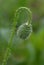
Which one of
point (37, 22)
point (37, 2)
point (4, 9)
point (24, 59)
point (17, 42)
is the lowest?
point (24, 59)

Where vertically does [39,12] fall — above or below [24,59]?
above

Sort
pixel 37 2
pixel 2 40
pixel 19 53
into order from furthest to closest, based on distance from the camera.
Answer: pixel 37 2 → pixel 19 53 → pixel 2 40

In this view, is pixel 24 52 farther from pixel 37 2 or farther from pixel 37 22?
pixel 37 2

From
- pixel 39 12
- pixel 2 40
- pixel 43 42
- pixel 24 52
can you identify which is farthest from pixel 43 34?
pixel 39 12

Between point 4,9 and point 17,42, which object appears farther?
point 4,9

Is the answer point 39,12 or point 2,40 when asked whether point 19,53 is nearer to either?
point 2,40

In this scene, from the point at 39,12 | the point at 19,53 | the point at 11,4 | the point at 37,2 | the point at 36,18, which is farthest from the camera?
the point at 37,2

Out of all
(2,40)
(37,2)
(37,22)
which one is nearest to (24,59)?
(2,40)

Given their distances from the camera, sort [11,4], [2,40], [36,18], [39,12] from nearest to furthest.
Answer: [2,40]
[11,4]
[36,18]
[39,12]

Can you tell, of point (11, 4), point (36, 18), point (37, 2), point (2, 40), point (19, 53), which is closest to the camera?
point (2, 40)
